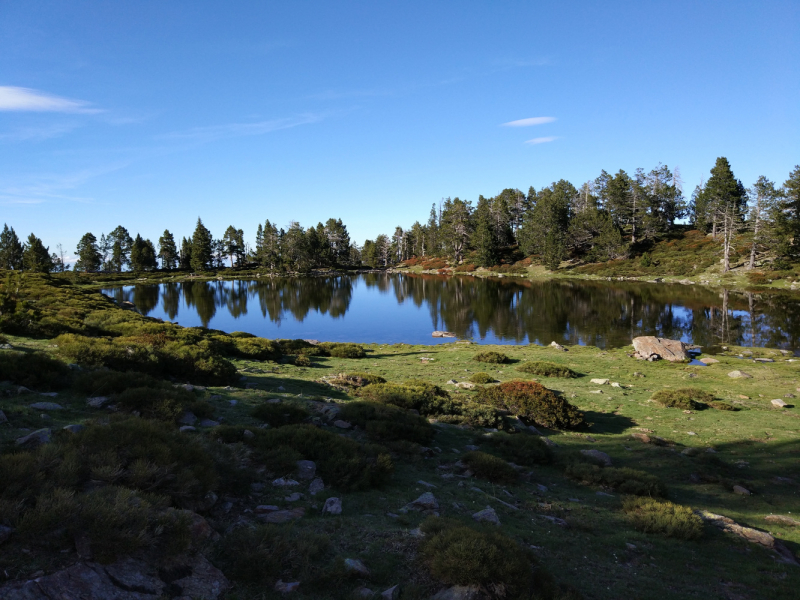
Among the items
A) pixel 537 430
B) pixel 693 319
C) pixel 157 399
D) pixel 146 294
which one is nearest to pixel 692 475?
pixel 537 430

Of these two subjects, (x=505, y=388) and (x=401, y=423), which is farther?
(x=505, y=388)

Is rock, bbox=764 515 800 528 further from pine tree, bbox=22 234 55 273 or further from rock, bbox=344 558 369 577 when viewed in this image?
pine tree, bbox=22 234 55 273

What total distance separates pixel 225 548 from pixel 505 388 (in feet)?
40.8

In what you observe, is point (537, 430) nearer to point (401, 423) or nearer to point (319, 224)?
point (401, 423)

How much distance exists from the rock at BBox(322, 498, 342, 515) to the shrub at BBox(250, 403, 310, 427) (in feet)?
11.4

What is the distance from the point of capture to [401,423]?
10.8 m

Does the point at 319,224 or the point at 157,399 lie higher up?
the point at 319,224

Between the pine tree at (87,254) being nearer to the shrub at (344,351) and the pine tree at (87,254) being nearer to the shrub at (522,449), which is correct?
the shrub at (344,351)

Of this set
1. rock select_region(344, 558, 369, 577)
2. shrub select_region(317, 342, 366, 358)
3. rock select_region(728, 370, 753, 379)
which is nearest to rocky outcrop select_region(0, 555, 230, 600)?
rock select_region(344, 558, 369, 577)

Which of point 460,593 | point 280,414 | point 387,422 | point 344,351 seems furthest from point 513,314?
point 460,593

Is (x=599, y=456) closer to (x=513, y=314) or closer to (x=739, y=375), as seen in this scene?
(x=739, y=375)

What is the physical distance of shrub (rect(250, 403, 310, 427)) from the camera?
32.9 ft

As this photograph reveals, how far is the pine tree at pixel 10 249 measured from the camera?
10675 centimetres

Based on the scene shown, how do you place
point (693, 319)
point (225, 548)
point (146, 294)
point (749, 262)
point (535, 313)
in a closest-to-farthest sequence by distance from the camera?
point (225, 548) < point (693, 319) < point (535, 313) < point (749, 262) < point (146, 294)
